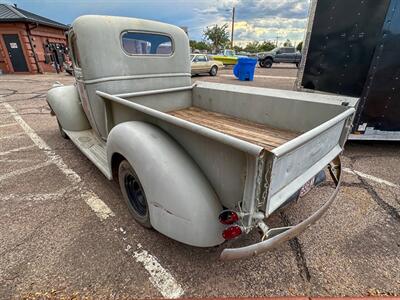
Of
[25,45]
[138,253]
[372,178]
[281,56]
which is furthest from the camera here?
[281,56]

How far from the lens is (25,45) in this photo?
16922 mm

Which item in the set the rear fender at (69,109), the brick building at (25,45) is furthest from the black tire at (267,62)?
the rear fender at (69,109)

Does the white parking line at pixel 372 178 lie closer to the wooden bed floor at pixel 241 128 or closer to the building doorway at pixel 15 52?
the wooden bed floor at pixel 241 128

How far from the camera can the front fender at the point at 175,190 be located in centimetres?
169

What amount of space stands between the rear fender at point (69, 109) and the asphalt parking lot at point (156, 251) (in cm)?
106

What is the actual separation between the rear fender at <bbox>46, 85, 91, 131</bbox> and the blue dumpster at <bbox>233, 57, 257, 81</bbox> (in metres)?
11.6

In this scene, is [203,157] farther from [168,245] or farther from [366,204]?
[366,204]

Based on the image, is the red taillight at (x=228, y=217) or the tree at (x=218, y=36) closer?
the red taillight at (x=228, y=217)

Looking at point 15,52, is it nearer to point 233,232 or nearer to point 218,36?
point 233,232

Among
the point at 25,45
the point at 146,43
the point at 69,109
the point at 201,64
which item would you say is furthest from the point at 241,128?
the point at 25,45

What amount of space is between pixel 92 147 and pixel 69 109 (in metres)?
1.08

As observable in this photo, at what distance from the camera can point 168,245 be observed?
2209 mm

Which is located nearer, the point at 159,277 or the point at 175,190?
the point at 175,190

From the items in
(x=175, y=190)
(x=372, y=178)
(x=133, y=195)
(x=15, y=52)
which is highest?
(x=15, y=52)
